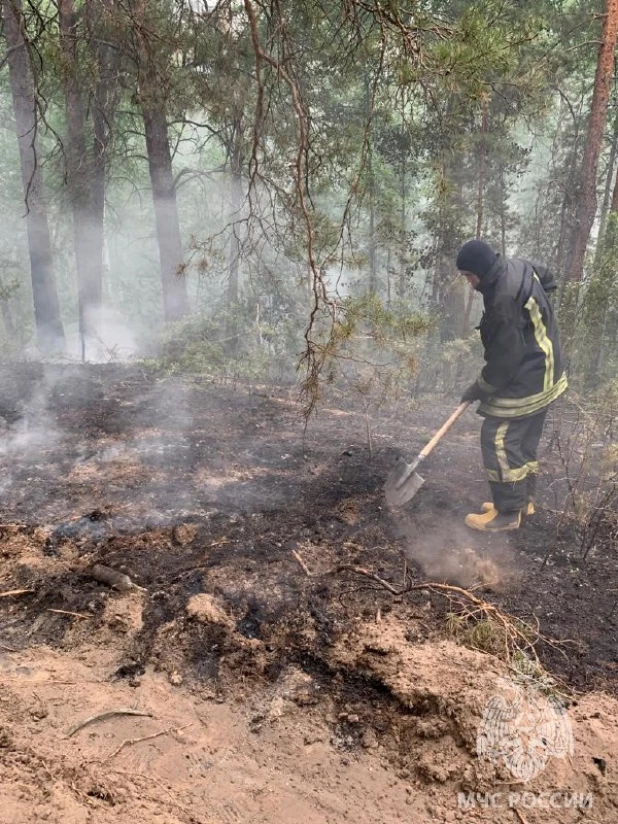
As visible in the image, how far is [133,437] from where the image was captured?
19.2 feet

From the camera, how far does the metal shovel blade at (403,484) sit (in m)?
4.40

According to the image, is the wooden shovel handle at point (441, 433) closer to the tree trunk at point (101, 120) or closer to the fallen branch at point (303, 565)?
the fallen branch at point (303, 565)

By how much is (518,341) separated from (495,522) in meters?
1.43

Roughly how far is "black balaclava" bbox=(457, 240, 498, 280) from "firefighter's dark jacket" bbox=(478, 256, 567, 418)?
5 centimetres

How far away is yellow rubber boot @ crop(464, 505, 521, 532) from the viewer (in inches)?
164

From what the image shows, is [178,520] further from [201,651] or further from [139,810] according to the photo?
[139,810]

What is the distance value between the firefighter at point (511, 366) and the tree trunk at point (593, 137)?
4.45 meters

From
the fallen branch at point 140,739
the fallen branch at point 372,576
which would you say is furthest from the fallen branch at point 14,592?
the fallen branch at point 372,576

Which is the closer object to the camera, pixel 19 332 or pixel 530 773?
pixel 530 773

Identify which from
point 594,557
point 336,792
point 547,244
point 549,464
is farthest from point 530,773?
point 547,244

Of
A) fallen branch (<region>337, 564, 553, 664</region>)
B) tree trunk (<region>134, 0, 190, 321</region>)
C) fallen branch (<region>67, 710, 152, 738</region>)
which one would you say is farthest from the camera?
tree trunk (<region>134, 0, 190, 321</region>)

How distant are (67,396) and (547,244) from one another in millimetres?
11794

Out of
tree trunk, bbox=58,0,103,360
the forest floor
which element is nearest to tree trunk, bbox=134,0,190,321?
tree trunk, bbox=58,0,103,360

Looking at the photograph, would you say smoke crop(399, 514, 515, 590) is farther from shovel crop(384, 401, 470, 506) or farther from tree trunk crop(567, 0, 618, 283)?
tree trunk crop(567, 0, 618, 283)
